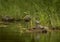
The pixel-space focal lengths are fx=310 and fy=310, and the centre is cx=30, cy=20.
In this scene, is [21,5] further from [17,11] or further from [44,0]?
[44,0]

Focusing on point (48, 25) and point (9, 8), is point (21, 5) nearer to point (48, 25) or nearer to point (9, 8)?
point (9, 8)

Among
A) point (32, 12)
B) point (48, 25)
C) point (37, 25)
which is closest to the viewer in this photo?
point (37, 25)

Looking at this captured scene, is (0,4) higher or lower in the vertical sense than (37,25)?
higher

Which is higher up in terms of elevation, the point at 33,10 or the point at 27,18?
the point at 33,10

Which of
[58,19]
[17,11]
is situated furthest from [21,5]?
[58,19]

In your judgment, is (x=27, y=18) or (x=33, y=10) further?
(x=27, y=18)

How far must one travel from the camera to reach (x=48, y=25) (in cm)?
1662

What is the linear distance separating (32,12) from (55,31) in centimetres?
249

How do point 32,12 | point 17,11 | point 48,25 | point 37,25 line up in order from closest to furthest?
point 37,25, point 48,25, point 32,12, point 17,11

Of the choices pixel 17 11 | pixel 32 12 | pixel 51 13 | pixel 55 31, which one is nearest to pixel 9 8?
pixel 17 11

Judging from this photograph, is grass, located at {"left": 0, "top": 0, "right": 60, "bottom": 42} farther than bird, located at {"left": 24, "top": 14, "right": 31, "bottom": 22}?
No

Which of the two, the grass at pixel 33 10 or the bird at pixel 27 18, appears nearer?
the grass at pixel 33 10

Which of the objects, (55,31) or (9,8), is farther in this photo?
(9,8)

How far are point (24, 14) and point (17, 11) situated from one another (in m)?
0.55
